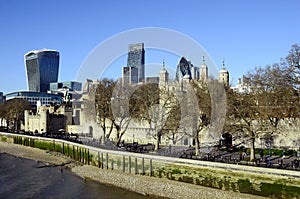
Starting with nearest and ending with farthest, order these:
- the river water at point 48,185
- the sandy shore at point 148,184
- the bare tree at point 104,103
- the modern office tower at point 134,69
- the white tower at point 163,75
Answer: the sandy shore at point 148,184, the river water at point 48,185, the bare tree at point 104,103, the white tower at point 163,75, the modern office tower at point 134,69

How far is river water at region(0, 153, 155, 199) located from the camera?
28500 millimetres

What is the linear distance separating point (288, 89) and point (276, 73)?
1620 mm

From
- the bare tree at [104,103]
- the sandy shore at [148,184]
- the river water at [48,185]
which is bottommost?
the river water at [48,185]

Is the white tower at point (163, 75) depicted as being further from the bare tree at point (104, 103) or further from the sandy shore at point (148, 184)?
the sandy shore at point (148, 184)

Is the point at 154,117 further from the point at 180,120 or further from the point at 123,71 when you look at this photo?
the point at 123,71

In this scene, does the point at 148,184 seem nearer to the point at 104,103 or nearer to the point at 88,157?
the point at 88,157

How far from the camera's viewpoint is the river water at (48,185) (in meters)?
28.5

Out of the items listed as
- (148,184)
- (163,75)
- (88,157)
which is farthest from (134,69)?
(148,184)

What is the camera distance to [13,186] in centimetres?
3206

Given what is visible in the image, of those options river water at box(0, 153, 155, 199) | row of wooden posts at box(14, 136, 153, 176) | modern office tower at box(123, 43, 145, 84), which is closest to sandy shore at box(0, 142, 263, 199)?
row of wooden posts at box(14, 136, 153, 176)

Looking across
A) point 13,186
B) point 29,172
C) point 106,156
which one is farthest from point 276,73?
point 29,172

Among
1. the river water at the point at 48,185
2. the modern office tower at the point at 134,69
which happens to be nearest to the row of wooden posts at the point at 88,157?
the river water at the point at 48,185

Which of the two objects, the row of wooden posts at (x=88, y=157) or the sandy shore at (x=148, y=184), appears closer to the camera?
the sandy shore at (x=148, y=184)

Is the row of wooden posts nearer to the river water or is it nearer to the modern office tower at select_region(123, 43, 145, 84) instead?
the river water
